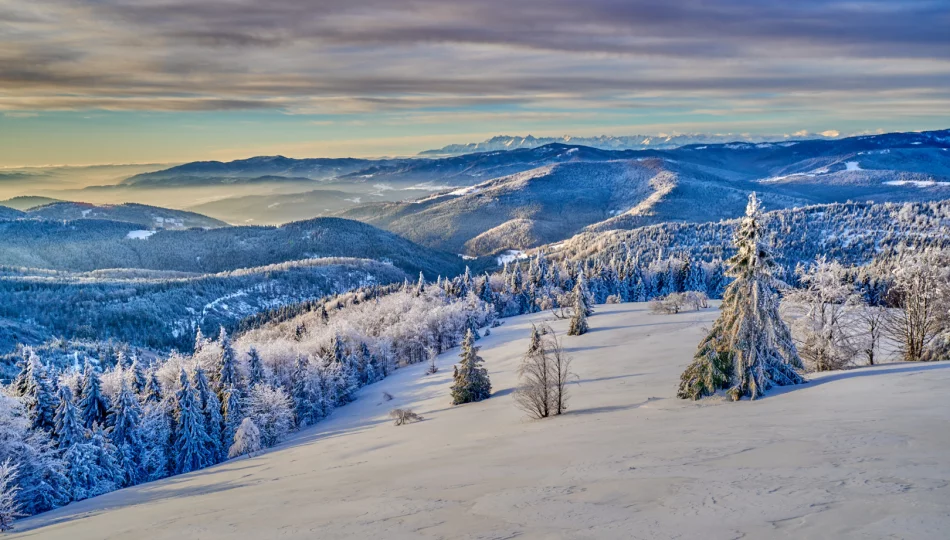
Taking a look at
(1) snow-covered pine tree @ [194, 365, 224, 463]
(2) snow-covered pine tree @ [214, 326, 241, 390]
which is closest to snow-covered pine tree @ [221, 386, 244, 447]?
(1) snow-covered pine tree @ [194, 365, 224, 463]

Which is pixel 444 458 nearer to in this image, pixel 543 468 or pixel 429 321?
pixel 543 468

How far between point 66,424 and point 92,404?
274 inches

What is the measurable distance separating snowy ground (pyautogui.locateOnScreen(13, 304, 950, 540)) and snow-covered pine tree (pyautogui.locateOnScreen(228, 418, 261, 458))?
1530 centimetres

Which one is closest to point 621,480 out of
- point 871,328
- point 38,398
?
point 871,328

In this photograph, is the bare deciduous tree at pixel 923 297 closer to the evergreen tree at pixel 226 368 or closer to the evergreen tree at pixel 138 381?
the evergreen tree at pixel 226 368

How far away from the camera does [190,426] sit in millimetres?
54469

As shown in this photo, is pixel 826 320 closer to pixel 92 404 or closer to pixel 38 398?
pixel 38 398

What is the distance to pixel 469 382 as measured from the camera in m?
53.2

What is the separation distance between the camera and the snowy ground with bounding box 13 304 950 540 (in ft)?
→ 44.2

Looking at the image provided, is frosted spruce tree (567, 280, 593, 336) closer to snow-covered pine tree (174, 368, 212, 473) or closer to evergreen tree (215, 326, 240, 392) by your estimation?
evergreen tree (215, 326, 240, 392)

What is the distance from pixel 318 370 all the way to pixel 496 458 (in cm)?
6535

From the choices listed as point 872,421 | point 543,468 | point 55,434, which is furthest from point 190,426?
point 872,421

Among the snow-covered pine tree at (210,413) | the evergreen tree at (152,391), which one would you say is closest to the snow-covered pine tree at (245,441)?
the snow-covered pine tree at (210,413)

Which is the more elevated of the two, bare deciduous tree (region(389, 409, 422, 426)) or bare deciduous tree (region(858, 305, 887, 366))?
bare deciduous tree (region(858, 305, 887, 366))
